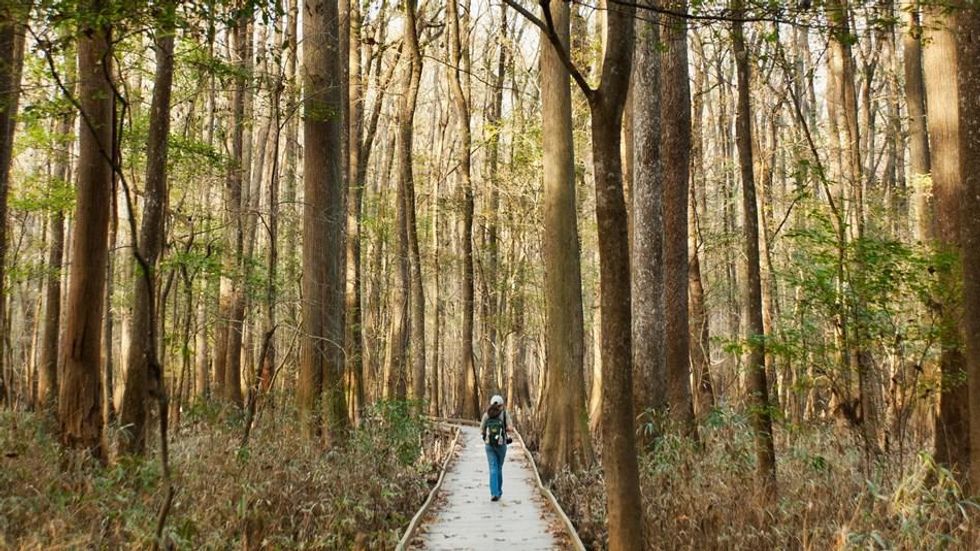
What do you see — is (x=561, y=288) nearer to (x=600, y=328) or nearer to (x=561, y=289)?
(x=561, y=289)

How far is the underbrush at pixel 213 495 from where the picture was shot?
251 inches

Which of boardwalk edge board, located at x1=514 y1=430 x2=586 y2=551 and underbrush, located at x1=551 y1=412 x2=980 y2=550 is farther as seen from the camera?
boardwalk edge board, located at x1=514 y1=430 x2=586 y2=551

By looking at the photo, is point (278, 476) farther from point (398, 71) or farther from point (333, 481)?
point (398, 71)

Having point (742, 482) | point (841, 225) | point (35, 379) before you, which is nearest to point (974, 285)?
point (841, 225)

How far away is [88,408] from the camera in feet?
28.3

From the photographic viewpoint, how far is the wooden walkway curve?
802 cm

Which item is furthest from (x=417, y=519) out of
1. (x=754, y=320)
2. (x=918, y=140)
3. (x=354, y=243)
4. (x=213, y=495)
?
(x=918, y=140)

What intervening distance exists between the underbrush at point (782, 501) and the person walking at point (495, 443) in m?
0.95

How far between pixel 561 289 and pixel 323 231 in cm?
401

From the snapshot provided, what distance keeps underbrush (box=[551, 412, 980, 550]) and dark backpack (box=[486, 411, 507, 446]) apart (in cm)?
114

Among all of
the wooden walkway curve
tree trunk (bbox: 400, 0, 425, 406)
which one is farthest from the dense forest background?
tree trunk (bbox: 400, 0, 425, 406)

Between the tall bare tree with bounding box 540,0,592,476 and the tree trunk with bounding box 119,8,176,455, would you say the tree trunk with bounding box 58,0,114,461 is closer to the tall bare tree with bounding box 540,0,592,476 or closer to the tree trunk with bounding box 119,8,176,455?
the tree trunk with bounding box 119,8,176,455

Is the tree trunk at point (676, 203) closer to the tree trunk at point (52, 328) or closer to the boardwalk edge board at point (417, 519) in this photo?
the boardwalk edge board at point (417, 519)

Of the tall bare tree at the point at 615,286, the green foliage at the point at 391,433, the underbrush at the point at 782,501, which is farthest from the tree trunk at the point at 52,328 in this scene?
the tall bare tree at the point at 615,286
